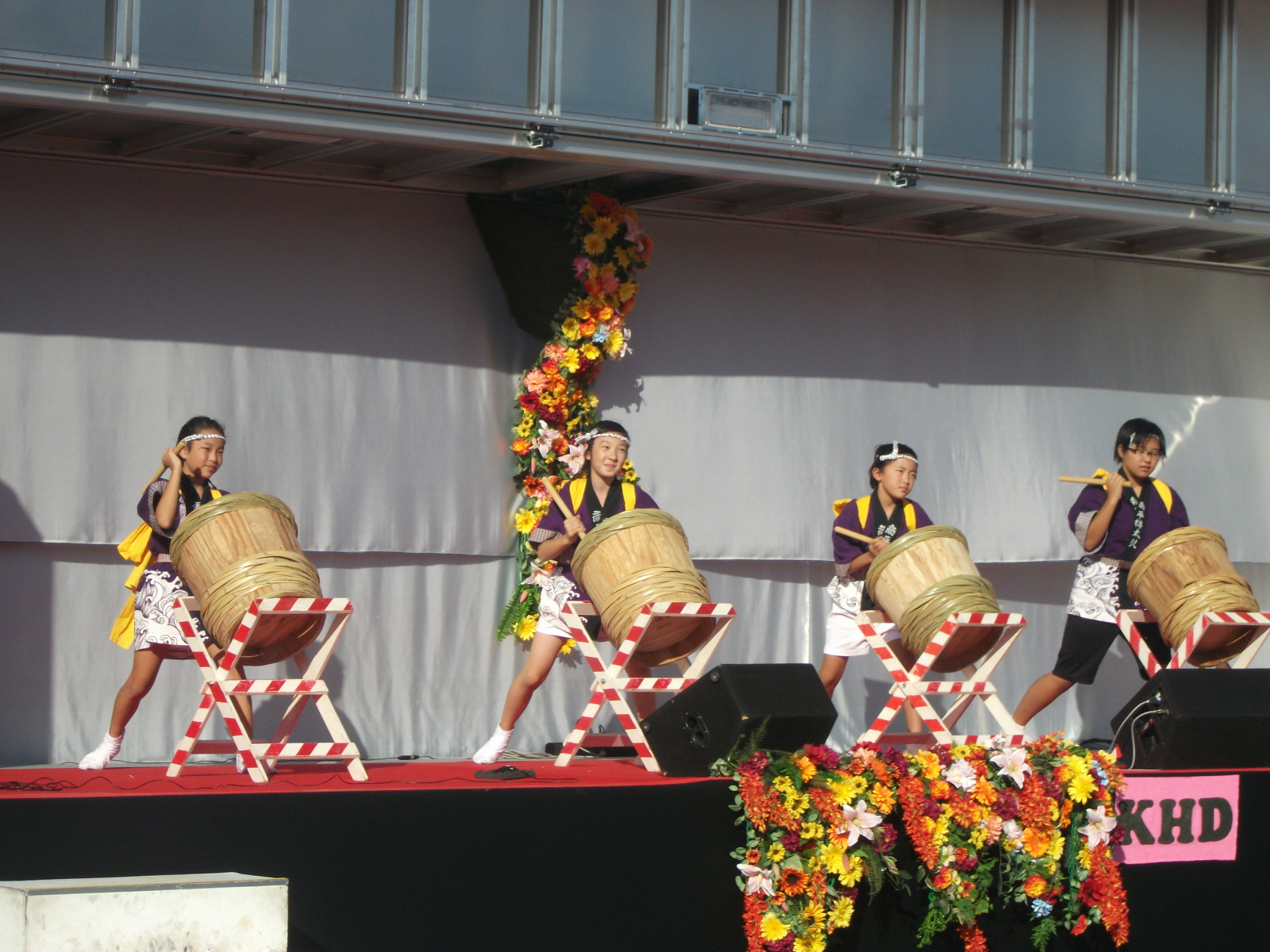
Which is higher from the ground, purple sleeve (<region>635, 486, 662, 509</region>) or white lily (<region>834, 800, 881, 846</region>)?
purple sleeve (<region>635, 486, 662, 509</region>)

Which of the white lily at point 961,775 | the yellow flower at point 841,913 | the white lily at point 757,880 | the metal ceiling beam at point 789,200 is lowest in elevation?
the yellow flower at point 841,913

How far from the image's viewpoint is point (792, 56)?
766 centimetres

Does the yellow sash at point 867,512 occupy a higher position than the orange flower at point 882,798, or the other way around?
the yellow sash at point 867,512

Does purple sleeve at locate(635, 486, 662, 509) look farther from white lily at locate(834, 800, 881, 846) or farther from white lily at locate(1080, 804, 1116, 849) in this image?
white lily at locate(1080, 804, 1116, 849)

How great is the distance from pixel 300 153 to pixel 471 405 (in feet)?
4.96

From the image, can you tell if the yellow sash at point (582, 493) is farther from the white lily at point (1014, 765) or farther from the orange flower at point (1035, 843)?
the orange flower at point (1035, 843)

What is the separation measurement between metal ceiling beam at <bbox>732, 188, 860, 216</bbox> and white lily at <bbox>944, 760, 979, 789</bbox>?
11.3 ft

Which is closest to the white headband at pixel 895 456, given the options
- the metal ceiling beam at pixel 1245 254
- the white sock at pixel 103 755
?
the metal ceiling beam at pixel 1245 254

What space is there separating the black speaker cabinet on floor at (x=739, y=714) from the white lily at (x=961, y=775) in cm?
43

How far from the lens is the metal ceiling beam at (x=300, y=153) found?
279 inches

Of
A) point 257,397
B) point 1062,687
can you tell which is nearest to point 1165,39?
point 1062,687

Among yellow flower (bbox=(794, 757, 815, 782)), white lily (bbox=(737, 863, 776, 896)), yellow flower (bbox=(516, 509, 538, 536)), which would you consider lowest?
white lily (bbox=(737, 863, 776, 896))

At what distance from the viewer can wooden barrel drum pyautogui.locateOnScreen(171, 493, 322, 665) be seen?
18.1 feet

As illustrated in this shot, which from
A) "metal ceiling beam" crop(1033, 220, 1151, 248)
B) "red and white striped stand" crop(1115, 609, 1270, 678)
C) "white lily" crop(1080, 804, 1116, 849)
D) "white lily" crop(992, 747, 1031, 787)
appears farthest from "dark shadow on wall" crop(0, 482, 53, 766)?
"metal ceiling beam" crop(1033, 220, 1151, 248)
